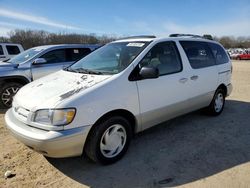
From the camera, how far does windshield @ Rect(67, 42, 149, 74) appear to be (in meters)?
3.73

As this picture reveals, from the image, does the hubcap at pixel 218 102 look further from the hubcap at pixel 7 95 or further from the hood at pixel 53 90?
the hubcap at pixel 7 95

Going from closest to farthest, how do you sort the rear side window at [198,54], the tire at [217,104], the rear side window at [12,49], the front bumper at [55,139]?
the front bumper at [55,139] → the rear side window at [198,54] → the tire at [217,104] → the rear side window at [12,49]

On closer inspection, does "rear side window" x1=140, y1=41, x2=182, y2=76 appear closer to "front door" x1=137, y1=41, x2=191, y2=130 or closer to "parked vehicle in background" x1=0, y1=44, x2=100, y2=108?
"front door" x1=137, y1=41, x2=191, y2=130

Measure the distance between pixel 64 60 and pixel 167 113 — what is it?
461 cm

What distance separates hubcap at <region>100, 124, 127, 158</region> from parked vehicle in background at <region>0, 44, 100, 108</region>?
155 inches

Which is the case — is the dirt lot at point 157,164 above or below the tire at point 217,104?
below

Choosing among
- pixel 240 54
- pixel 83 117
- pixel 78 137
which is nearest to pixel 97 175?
pixel 78 137

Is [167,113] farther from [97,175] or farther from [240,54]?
[240,54]

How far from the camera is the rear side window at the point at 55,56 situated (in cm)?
735

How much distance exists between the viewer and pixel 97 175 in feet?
10.6

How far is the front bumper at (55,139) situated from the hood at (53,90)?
30 centimetres

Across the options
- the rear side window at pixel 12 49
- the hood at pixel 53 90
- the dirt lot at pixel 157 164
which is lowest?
the dirt lot at pixel 157 164

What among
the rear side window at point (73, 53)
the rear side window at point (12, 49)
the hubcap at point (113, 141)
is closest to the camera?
the hubcap at point (113, 141)

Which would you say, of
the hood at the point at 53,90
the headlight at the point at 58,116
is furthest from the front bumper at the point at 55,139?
the hood at the point at 53,90
